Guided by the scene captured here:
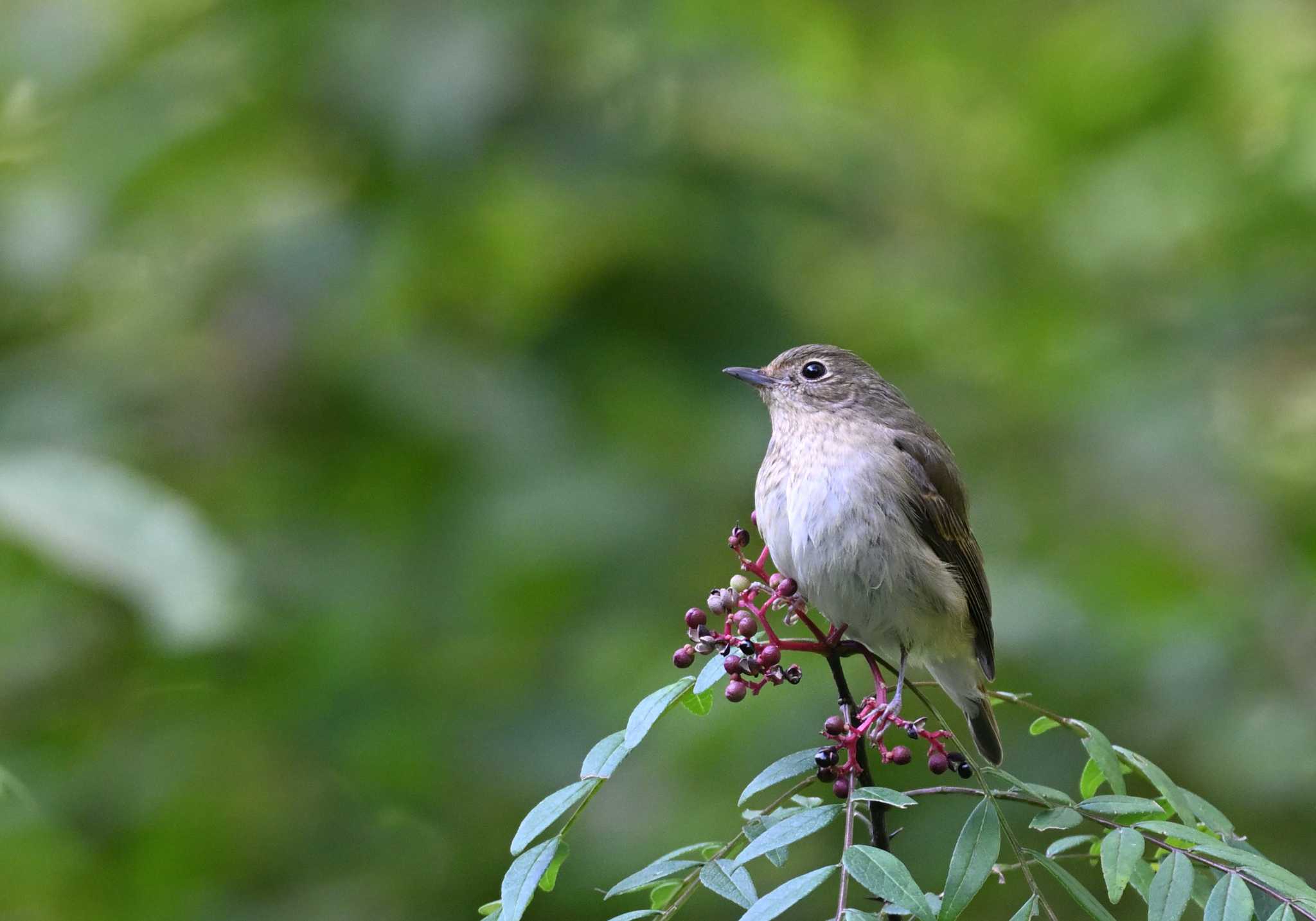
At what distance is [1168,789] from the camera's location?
2371 millimetres

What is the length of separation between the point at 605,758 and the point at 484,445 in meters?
3.46

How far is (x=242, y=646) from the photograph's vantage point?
5270mm

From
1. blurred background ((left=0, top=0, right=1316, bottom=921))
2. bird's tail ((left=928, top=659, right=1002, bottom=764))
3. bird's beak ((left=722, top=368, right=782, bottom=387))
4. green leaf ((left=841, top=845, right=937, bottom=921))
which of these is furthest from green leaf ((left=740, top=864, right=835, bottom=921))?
bird's beak ((left=722, top=368, right=782, bottom=387))

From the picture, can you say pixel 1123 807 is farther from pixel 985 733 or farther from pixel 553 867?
pixel 985 733

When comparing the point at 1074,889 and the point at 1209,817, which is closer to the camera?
the point at 1074,889

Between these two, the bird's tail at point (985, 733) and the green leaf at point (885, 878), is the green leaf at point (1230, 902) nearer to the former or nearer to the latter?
the green leaf at point (885, 878)

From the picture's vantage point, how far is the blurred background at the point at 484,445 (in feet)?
17.3

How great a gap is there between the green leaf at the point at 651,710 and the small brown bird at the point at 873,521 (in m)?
1.30

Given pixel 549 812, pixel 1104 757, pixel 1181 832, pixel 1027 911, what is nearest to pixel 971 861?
pixel 1027 911

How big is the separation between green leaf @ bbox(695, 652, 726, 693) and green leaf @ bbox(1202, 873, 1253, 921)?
2.77 feet

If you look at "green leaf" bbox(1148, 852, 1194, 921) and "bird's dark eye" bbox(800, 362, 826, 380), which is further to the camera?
"bird's dark eye" bbox(800, 362, 826, 380)

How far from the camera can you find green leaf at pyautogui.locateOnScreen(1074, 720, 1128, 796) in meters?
2.41

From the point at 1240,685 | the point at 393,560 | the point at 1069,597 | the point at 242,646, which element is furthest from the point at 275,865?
the point at 1240,685

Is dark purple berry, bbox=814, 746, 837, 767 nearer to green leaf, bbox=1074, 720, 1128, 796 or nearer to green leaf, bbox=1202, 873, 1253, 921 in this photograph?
green leaf, bbox=1074, 720, 1128, 796
